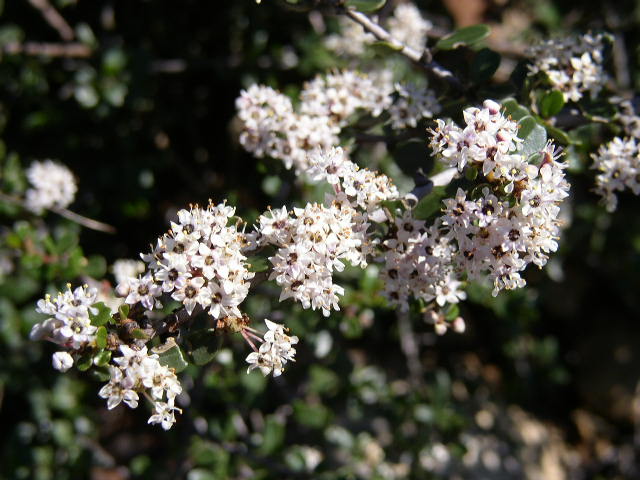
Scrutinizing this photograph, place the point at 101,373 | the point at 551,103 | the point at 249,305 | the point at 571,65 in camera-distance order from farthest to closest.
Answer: the point at 249,305 < the point at 571,65 < the point at 551,103 < the point at 101,373

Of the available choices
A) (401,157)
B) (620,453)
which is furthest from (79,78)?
(620,453)

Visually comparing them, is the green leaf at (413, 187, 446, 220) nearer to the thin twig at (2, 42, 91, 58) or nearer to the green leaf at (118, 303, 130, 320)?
the green leaf at (118, 303, 130, 320)

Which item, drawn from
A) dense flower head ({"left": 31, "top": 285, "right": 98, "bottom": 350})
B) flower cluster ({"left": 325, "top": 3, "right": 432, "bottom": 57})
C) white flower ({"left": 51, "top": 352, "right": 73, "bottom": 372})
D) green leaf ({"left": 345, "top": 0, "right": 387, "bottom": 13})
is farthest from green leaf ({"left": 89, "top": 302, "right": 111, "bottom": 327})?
flower cluster ({"left": 325, "top": 3, "right": 432, "bottom": 57})

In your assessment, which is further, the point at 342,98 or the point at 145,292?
the point at 342,98

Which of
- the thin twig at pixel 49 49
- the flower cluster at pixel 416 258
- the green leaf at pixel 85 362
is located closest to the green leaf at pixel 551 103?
the flower cluster at pixel 416 258

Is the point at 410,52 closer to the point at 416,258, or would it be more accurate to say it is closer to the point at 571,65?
the point at 571,65

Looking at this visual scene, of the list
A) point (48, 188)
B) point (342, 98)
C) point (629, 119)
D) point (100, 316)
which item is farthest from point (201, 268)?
point (48, 188)
